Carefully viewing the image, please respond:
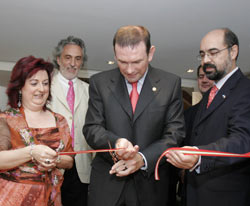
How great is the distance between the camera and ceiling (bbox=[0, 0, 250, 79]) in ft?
15.6

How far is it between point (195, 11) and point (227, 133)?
3220 millimetres

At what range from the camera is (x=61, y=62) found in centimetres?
389

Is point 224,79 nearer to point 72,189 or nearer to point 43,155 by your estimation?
point 43,155

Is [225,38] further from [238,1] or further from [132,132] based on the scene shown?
[238,1]

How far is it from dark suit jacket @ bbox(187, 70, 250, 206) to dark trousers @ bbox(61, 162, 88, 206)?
133cm

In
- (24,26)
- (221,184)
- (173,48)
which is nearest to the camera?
(221,184)

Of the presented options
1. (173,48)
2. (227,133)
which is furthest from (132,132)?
(173,48)

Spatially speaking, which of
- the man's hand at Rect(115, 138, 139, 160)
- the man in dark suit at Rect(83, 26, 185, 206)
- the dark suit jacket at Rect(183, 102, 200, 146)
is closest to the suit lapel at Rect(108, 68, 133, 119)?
the man in dark suit at Rect(83, 26, 185, 206)

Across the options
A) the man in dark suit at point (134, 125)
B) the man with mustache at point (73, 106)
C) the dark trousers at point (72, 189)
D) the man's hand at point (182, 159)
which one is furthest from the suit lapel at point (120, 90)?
the dark trousers at point (72, 189)

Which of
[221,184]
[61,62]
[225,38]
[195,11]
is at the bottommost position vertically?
[221,184]

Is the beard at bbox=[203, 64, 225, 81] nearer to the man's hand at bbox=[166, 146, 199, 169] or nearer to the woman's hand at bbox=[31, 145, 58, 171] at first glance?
the man's hand at bbox=[166, 146, 199, 169]

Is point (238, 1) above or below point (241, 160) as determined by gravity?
above

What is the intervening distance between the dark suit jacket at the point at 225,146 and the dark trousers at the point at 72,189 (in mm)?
1331

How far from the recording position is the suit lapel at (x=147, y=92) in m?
2.24
